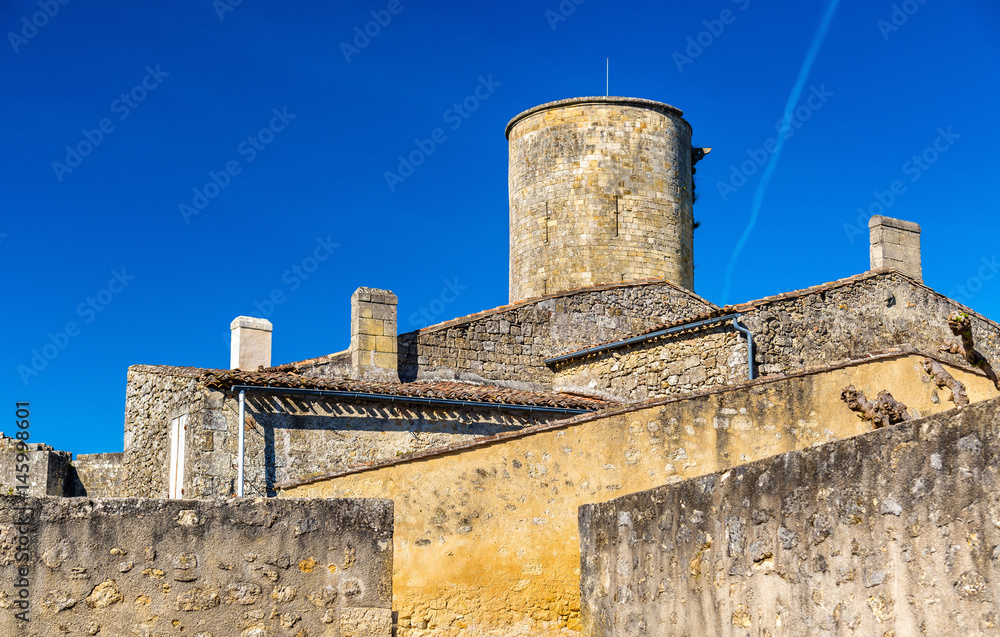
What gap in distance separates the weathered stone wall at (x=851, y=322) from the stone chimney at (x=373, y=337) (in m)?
5.43

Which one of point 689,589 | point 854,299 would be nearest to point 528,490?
point 689,589

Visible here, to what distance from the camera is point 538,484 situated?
385 inches

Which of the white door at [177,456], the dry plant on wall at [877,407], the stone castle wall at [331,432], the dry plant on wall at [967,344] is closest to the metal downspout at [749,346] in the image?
the dry plant on wall at [967,344]

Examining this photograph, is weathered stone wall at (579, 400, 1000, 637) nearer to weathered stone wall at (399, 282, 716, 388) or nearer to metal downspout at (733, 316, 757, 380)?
metal downspout at (733, 316, 757, 380)

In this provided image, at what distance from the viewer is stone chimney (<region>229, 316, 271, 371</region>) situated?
17125mm

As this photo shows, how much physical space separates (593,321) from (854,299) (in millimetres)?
4549

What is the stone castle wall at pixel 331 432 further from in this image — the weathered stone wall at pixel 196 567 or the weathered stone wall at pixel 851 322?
the weathered stone wall at pixel 196 567

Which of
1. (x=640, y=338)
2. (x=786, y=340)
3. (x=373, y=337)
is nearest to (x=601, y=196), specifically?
(x=640, y=338)

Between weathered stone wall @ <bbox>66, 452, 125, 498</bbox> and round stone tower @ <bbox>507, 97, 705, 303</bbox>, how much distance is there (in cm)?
907

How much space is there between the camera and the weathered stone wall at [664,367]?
656 inches

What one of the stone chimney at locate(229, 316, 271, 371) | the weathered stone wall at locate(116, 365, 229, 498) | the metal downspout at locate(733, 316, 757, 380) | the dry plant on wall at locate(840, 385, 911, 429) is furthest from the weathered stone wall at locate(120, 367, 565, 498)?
the dry plant on wall at locate(840, 385, 911, 429)

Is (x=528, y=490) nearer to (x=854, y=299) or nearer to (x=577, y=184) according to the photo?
(x=854, y=299)

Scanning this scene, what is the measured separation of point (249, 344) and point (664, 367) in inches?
250

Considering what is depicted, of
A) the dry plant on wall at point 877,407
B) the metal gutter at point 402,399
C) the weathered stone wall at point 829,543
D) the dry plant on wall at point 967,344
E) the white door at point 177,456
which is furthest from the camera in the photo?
the white door at point 177,456
